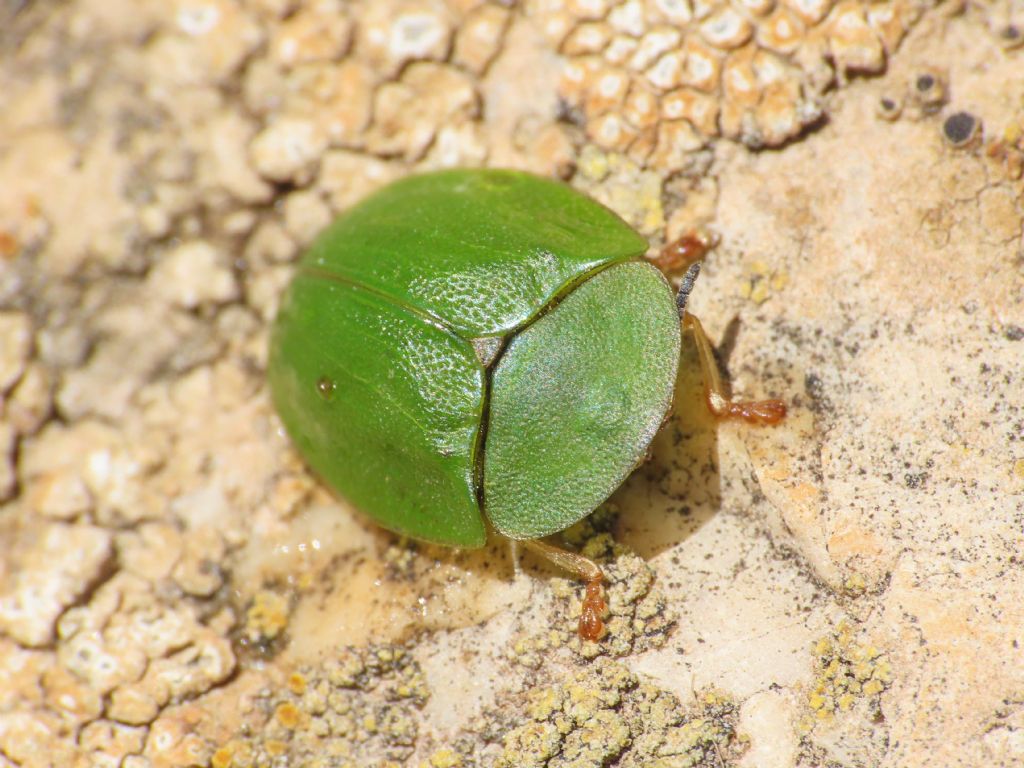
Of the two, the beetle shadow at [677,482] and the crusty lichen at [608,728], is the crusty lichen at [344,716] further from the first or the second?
the beetle shadow at [677,482]

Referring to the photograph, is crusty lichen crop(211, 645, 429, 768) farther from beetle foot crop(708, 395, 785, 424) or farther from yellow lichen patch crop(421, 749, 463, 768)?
beetle foot crop(708, 395, 785, 424)

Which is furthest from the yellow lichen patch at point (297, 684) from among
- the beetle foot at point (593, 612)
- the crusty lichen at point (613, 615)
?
the beetle foot at point (593, 612)

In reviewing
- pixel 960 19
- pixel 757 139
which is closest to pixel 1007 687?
pixel 757 139

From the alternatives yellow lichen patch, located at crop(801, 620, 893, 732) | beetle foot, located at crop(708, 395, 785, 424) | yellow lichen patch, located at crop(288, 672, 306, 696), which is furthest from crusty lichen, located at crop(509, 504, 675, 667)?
yellow lichen patch, located at crop(288, 672, 306, 696)

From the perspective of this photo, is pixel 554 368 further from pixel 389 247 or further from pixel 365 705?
pixel 365 705

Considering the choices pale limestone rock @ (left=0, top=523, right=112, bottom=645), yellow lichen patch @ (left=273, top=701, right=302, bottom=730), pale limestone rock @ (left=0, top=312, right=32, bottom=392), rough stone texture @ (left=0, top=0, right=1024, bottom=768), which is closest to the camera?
rough stone texture @ (left=0, top=0, right=1024, bottom=768)

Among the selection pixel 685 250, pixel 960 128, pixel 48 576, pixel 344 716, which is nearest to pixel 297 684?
pixel 344 716
